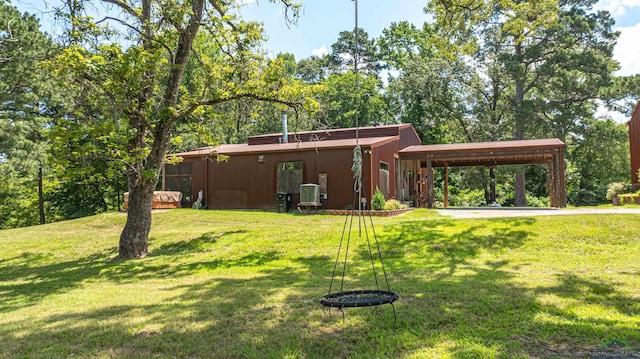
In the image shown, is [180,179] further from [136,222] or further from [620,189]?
[620,189]

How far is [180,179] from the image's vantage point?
19203 millimetres

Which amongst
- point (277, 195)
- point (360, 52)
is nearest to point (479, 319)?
point (277, 195)

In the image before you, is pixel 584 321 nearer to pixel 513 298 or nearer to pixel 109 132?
pixel 513 298

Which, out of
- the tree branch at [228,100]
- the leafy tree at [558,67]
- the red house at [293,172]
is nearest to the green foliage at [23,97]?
the red house at [293,172]

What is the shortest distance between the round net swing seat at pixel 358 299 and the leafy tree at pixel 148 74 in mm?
5817

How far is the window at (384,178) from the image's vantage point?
1652cm

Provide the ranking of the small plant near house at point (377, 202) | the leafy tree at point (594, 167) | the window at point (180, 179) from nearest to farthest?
the small plant near house at point (377, 202) < the window at point (180, 179) < the leafy tree at point (594, 167)

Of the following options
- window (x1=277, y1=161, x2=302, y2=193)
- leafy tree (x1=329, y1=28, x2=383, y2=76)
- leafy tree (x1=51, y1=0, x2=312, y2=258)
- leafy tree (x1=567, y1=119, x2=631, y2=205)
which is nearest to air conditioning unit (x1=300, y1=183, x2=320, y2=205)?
window (x1=277, y1=161, x2=302, y2=193)

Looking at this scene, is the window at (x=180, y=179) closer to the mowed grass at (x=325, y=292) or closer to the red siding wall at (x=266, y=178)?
the red siding wall at (x=266, y=178)

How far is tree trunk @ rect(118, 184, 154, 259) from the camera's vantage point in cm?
927

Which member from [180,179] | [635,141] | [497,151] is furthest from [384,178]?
[635,141]

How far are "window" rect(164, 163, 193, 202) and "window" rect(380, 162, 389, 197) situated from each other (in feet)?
27.5

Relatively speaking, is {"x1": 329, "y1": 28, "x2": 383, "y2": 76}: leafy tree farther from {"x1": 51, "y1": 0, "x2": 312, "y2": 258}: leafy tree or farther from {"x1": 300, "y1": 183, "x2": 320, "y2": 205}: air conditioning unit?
{"x1": 51, "y1": 0, "x2": 312, "y2": 258}: leafy tree

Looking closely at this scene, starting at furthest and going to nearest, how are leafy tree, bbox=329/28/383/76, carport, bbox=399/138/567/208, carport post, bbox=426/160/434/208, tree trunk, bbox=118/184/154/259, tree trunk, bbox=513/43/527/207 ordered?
leafy tree, bbox=329/28/383/76, tree trunk, bbox=513/43/527/207, carport post, bbox=426/160/434/208, carport, bbox=399/138/567/208, tree trunk, bbox=118/184/154/259
